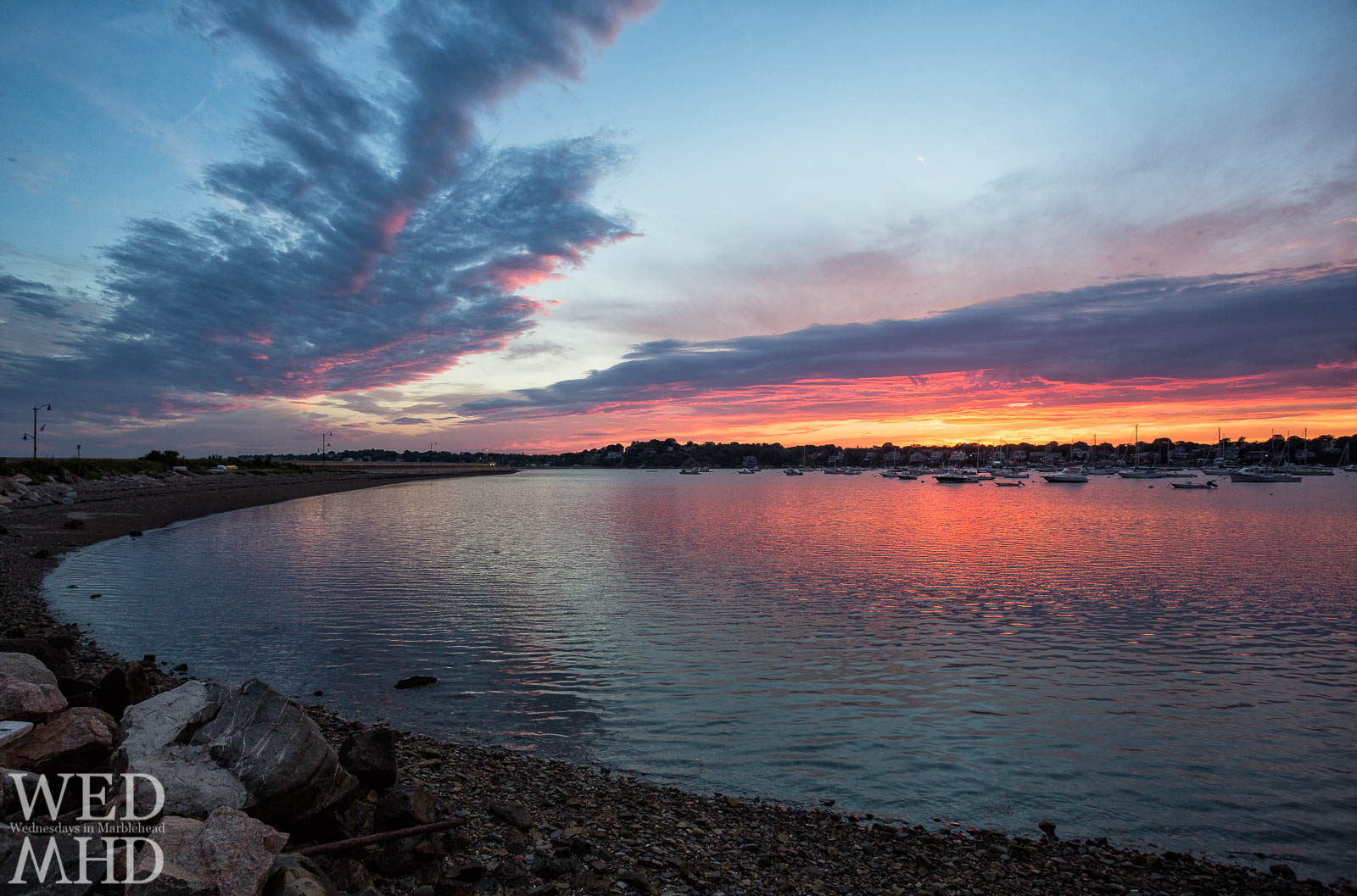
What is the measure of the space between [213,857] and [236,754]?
243 centimetres

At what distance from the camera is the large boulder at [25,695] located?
8.70m

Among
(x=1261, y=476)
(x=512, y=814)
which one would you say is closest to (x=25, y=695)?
(x=512, y=814)

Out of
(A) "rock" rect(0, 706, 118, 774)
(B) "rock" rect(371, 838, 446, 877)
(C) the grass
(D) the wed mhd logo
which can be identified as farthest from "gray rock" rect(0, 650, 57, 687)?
(C) the grass

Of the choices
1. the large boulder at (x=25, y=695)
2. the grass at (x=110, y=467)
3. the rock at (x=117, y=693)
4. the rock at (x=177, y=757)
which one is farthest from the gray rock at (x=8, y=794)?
the grass at (x=110, y=467)

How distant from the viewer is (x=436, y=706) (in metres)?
14.6

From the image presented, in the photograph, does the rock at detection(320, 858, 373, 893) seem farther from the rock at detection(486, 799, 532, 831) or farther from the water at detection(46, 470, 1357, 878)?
the water at detection(46, 470, 1357, 878)

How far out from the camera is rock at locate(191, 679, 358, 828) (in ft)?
25.2

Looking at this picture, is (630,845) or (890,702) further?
(890,702)

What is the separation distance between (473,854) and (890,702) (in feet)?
33.3

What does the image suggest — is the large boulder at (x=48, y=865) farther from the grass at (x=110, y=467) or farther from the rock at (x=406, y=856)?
the grass at (x=110, y=467)

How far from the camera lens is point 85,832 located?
19.4 ft

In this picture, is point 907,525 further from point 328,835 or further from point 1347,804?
point 328,835

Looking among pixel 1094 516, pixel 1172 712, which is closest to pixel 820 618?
pixel 1172 712

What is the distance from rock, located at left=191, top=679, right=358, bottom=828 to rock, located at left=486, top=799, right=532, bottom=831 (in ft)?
6.05
